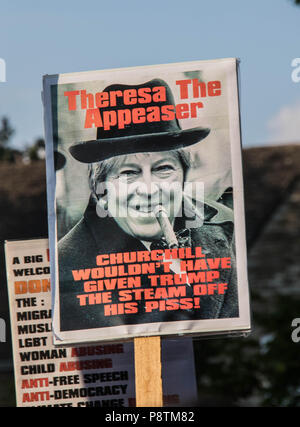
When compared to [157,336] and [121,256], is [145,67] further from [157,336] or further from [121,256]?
[157,336]

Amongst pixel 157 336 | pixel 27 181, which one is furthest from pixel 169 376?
pixel 27 181

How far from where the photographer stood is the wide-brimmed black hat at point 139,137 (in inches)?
170

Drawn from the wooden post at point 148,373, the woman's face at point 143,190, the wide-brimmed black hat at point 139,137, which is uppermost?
the wide-brimmed black hat at point 139,137

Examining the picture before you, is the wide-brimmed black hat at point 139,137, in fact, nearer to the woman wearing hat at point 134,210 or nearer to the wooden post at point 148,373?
the woman wearing hat at point 134,210

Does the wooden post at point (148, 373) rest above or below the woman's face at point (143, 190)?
below

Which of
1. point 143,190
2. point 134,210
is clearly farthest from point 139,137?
point 134,210

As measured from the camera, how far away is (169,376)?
4.98 m

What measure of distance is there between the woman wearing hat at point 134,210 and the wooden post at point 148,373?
5.6 inches

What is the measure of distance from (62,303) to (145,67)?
1277 millimetres

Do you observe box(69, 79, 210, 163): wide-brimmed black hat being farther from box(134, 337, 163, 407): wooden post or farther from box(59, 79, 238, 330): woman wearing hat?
box(134, 337, 163, 407): wooden post

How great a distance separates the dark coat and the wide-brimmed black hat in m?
0.27

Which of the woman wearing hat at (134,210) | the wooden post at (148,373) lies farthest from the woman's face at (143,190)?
the wooden post at (148,373)

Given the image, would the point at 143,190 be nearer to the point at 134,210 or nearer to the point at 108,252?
the point at 134,210

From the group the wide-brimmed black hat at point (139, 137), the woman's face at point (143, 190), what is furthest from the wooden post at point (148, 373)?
the wide-brimmed black hat at point (139, 137)
